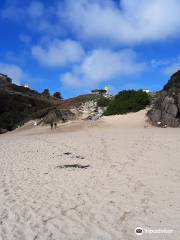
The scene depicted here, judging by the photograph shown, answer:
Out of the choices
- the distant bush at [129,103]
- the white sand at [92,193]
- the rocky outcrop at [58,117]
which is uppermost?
the distant bush at [129,103]

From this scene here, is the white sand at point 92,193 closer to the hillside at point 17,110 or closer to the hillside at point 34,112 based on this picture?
the hillside at point 34,112

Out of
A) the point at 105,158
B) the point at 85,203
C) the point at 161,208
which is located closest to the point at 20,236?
the point at 85,203

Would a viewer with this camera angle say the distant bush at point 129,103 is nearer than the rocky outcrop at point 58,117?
Yes

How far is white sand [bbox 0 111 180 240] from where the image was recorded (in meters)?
7.19

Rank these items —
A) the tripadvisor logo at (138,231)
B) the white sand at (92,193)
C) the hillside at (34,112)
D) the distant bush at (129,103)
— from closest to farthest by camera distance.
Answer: the tripadvisor logo at (138,231)
the white sand at (92,193)
the distant bush at (129,103)
the hillside at (34,112)

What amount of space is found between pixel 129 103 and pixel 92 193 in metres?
25.6

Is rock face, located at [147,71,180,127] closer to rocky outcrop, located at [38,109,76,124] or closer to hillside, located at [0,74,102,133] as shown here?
rocky outcrop, located at [38,109,76,124]

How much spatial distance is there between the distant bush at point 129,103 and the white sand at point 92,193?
15.7 metres

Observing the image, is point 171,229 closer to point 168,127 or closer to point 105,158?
point 105,158

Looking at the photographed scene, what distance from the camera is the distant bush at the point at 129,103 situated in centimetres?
3444

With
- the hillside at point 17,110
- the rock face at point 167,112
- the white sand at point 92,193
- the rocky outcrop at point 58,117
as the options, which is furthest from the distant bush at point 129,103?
the white sand at point 92,193

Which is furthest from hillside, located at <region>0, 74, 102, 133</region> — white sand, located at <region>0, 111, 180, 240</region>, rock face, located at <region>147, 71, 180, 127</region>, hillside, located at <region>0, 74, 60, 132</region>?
white sand, located at <region>0, 111, 180, 240</region>

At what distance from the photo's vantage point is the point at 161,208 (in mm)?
8297

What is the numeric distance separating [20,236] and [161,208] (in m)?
3.06
